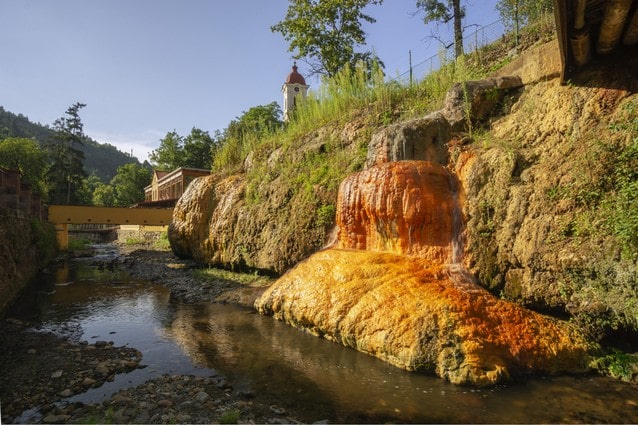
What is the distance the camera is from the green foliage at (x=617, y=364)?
17.2 ft

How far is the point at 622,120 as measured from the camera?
6.36 m

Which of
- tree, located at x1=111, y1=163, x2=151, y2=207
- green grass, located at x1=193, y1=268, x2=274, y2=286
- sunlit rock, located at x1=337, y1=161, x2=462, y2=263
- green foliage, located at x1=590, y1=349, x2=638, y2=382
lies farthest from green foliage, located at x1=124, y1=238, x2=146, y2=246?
green foliage, located at x1=590, y1=349, x2=638, y2=382

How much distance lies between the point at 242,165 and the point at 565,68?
13523 mm

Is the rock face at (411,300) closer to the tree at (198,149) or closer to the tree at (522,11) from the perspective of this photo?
the tree at (522,11)

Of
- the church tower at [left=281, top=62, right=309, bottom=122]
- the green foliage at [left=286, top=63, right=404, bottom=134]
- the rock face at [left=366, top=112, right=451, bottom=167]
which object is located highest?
the church tower at [left=281, top=62, right=309, bottom=122]

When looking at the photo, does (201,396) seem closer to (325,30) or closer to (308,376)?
(308,376)

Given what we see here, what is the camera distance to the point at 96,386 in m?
5.29

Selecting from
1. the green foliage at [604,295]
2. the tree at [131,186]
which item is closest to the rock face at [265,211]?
the green foliage at [604,295]

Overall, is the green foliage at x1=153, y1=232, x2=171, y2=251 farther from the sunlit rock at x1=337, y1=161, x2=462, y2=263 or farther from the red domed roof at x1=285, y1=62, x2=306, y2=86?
the red domed roof at x1=285, y1=62, x2=306, y2=86

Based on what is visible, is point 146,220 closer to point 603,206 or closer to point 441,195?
point 441,195

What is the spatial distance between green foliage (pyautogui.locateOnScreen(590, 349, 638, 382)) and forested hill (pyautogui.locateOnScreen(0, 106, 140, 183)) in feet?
378

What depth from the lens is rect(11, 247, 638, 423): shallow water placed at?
4.54 meters

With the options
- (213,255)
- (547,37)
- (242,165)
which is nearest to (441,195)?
(547,37)

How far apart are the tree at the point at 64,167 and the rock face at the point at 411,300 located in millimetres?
44830
